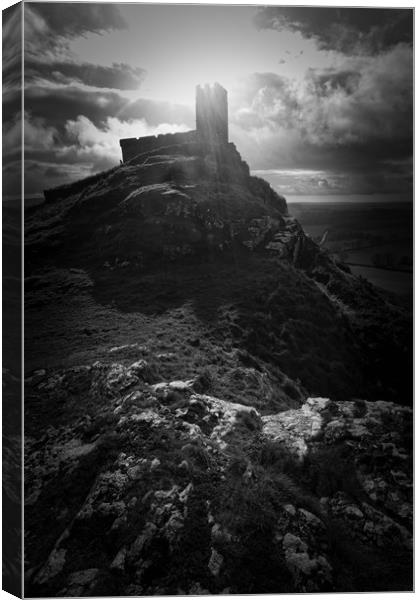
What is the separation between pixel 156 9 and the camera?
804 centimetres

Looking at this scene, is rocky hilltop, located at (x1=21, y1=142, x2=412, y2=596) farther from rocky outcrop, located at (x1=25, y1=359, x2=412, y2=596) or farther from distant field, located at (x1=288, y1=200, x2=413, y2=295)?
distant field, located at (x1=288, y1=200, x2=413, y2=295)

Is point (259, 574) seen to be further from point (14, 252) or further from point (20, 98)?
point (20, 98)

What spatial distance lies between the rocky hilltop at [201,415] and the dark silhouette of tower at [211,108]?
1102 millimetres

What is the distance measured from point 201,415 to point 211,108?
6.70 m

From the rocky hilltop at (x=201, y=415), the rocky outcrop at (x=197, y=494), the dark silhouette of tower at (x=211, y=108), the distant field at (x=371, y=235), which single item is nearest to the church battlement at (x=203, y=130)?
the dark silhouette of tower at (x=211, y=108)

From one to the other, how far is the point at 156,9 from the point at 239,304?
6659 mm

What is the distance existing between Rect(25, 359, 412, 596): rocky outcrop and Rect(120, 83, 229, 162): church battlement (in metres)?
5.59

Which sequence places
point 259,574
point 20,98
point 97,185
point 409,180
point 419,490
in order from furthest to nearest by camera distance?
point 97,185 < point 409,180 < point 419,490 < point 20,98 < point 259,574

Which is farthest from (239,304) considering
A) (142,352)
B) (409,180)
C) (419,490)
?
(419,490)

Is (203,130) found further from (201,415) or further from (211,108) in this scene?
(201,415)

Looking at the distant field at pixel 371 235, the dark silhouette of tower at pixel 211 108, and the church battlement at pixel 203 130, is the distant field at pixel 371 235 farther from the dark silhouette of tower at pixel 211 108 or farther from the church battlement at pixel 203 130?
the dark silhouette of tower at pixel 211 108

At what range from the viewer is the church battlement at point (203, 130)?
28.6 feet

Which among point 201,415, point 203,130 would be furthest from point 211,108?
point 201,415

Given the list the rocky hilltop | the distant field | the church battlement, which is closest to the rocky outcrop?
the rocky hilltop
